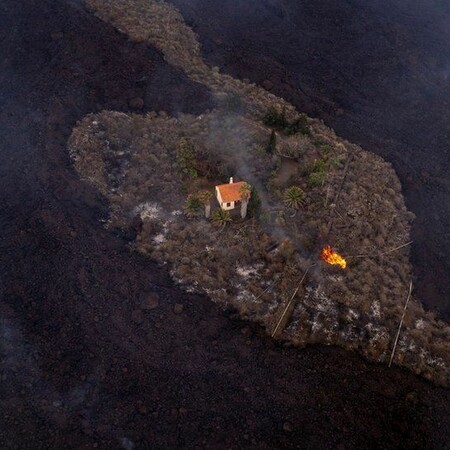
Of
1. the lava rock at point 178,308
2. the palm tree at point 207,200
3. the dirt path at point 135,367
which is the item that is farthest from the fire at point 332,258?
the lava rock at point 178,308

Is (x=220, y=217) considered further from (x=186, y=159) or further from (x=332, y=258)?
(x=332, y=258)

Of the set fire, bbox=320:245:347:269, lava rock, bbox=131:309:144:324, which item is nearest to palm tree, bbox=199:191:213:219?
fire, bbox=320:245:347:269

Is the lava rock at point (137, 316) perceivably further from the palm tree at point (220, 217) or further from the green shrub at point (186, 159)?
the green shrub at point (186, 159)

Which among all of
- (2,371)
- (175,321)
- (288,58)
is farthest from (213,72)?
(2,371)

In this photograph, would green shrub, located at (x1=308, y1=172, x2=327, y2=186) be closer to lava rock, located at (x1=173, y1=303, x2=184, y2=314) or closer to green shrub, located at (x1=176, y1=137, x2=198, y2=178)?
green shrub, located at (x1=176, y1=137, x2=198, y2=178)

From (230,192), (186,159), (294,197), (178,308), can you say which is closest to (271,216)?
(294,197)
